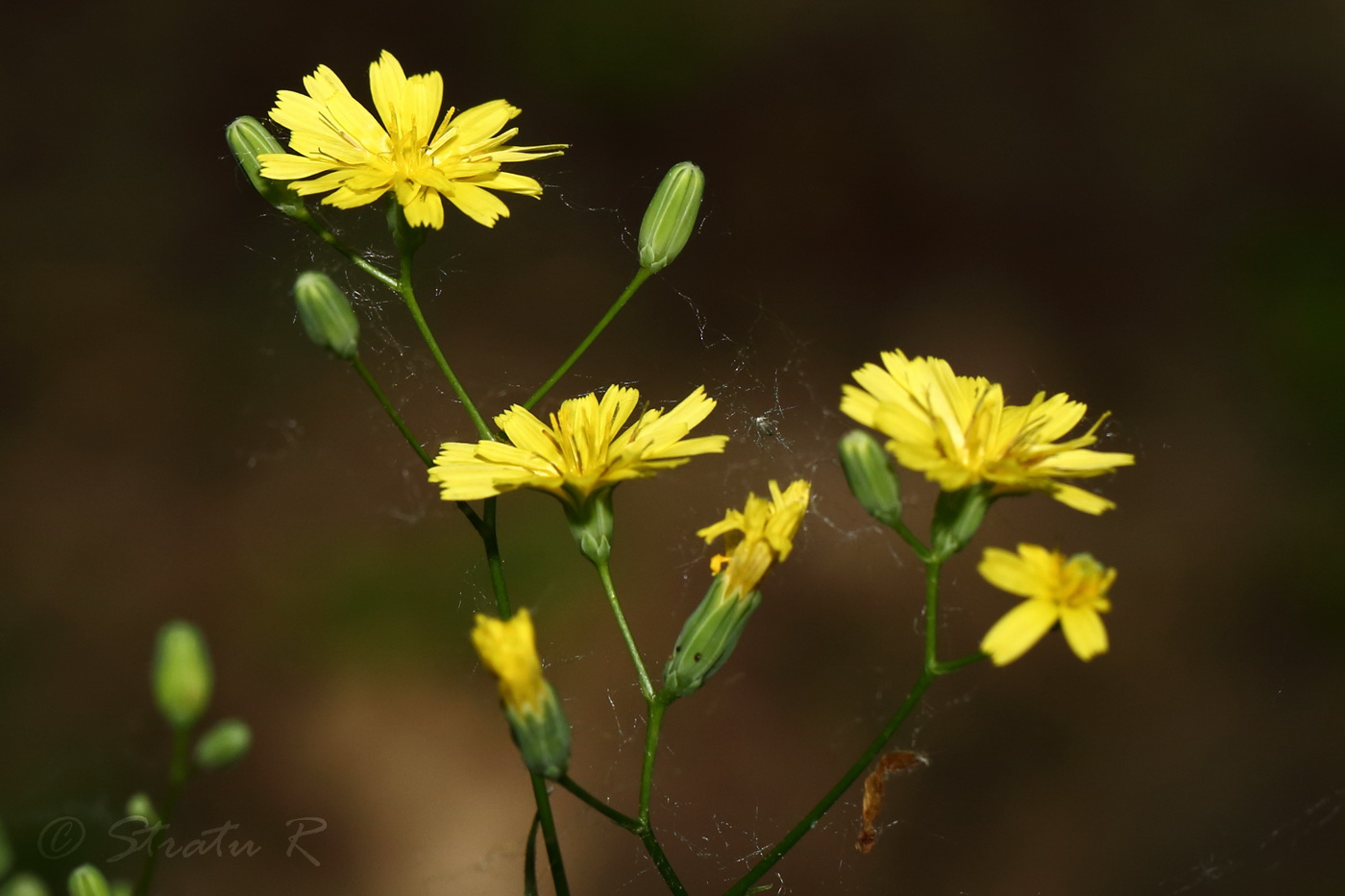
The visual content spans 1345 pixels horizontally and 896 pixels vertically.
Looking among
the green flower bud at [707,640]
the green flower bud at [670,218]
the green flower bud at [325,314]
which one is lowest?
the green flower bud at [707,640]

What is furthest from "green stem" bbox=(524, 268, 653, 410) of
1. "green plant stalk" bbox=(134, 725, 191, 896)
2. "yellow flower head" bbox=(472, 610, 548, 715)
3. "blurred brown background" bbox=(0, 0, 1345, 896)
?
"blurred brown background" bbox=(0, 0, 1345, 896)

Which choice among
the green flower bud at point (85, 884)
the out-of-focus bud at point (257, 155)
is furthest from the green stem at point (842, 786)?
the out-of-focus bud at point (257, 155)

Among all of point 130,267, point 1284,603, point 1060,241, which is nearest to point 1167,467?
point 1284,603

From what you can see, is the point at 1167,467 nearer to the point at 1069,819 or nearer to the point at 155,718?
the point at 1069,819

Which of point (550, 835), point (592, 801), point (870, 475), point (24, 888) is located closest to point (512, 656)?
point (592, 801)

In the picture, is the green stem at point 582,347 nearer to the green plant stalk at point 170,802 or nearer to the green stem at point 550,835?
the green stem at point 550,835

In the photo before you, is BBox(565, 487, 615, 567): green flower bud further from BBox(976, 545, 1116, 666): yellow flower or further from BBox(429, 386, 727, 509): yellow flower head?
BBox(976, 545, 1116, 666): yellow flower
